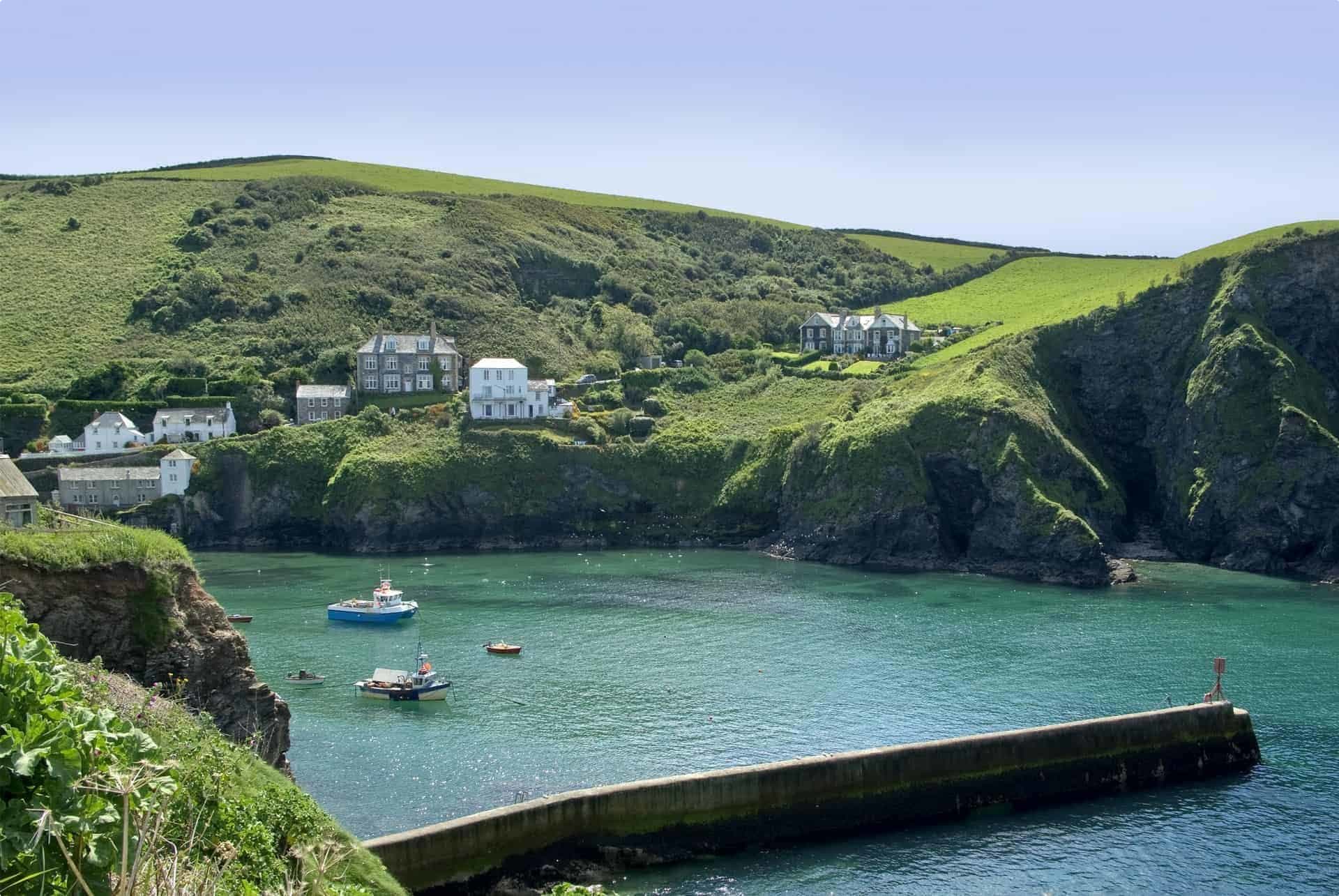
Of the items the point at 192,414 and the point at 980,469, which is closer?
the point at 980,469

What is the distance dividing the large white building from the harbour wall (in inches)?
3760

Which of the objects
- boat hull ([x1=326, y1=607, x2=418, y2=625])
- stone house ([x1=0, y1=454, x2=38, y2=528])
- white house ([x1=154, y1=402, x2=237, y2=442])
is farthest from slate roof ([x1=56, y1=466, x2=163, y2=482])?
stone house ([x1=0, y1=454, x2=38, y2=528])

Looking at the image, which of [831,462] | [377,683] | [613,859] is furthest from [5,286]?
[613,859]

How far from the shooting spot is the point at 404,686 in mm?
69625

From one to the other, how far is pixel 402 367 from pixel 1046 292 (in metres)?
86.7

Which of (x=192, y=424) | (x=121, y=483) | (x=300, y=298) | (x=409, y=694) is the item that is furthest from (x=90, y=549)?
(x=300, y=298)

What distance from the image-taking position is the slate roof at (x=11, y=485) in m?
47.4

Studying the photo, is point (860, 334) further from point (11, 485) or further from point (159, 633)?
point (159, 633)

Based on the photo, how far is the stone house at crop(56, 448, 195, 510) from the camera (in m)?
134

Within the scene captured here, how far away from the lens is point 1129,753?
57.0 metres

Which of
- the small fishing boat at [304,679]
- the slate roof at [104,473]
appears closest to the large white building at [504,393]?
the slate roof at [104,473]

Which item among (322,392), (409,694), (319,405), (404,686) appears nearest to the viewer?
(409,694)

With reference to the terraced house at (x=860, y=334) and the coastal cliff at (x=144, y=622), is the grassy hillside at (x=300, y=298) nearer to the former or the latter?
the terraced house at (x=860, y=334)

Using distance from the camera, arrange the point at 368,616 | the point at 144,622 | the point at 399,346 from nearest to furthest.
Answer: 1. the point at 144,622
2. the point at 368,616
3. the point at 399,346
